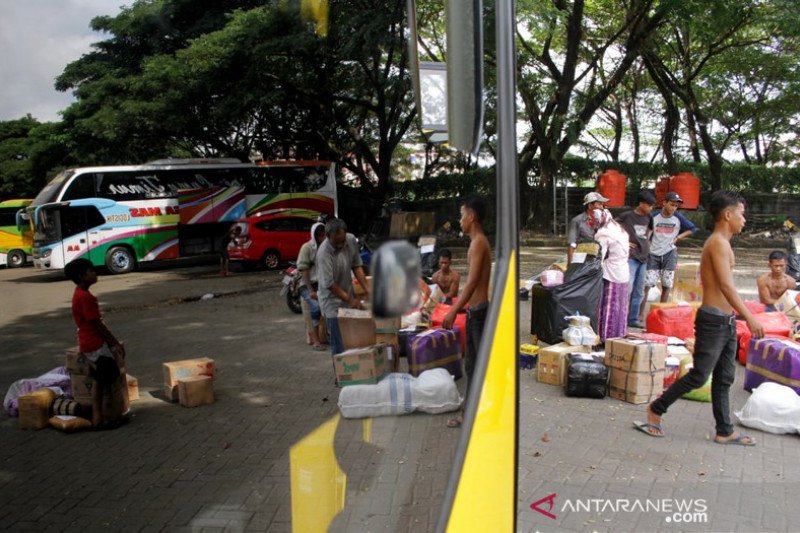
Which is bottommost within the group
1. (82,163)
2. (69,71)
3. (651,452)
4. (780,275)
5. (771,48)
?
(651,452)

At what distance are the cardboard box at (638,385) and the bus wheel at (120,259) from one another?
4241 mm

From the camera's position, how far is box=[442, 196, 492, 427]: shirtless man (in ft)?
5.75

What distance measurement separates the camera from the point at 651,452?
418cm

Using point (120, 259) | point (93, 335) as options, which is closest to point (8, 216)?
point (120, 259)

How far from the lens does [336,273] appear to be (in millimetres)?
1866

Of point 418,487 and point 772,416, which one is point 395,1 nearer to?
point 418,487

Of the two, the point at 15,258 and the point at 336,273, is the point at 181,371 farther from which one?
the point at 15,258

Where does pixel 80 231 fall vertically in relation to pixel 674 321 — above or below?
above

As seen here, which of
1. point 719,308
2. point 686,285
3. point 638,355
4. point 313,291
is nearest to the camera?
point 313,291

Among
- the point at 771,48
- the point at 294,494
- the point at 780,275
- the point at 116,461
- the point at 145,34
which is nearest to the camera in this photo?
the point at 116,461

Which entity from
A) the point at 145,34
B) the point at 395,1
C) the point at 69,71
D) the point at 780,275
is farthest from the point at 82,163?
the point at 780,275

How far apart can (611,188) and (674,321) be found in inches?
75.7

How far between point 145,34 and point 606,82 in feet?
31.3

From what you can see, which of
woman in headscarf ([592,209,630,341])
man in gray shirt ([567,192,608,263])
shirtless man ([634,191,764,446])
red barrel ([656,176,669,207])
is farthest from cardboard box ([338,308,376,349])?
red barrel ([656,176,669,207])
